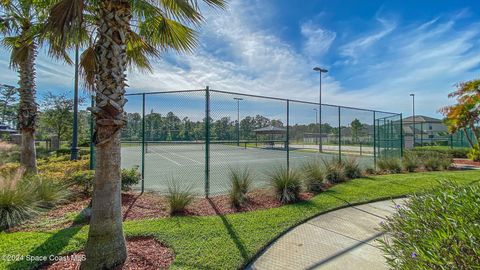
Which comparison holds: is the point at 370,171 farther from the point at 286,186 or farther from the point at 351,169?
the point at 286,186

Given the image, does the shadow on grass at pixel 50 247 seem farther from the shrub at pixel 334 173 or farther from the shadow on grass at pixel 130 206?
the shrub at pixel 334 173

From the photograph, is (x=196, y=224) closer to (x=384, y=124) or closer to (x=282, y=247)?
(x=282, y=247)

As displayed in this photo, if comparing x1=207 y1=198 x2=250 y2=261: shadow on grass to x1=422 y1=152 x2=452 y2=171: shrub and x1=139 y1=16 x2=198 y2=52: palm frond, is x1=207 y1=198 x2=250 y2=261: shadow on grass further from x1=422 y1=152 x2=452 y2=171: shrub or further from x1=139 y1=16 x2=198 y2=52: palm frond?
x1=422 y1=152 x2=452 y2=171: shrub

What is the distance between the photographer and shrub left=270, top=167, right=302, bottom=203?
20.1 feet

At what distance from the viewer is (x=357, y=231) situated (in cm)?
435

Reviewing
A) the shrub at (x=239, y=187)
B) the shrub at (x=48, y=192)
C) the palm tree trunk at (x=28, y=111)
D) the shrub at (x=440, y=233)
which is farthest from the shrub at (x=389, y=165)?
the palm tree trunk at (x=28, y=111)

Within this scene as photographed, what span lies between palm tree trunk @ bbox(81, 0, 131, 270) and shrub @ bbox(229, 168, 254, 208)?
2930 millimetres

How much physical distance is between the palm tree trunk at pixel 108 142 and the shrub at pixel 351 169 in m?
8.06

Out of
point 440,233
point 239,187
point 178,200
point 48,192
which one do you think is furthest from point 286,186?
point 48,192

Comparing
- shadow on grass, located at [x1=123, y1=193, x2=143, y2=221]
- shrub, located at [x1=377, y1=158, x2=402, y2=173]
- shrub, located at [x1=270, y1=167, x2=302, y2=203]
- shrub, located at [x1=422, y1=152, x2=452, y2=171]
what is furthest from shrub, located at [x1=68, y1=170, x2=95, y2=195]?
shrub, located at [x1=422, y1=152, x2=452, y2=171]

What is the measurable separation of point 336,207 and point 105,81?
209 inches

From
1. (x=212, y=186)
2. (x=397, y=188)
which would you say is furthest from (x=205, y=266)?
(x=397, y=188)

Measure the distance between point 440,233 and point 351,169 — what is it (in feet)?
26.1

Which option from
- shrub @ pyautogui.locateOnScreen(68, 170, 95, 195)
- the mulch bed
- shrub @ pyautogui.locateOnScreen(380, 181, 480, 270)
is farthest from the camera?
shrub @ pyautogui.locateOnScreen(68, 170, 95, 195)
